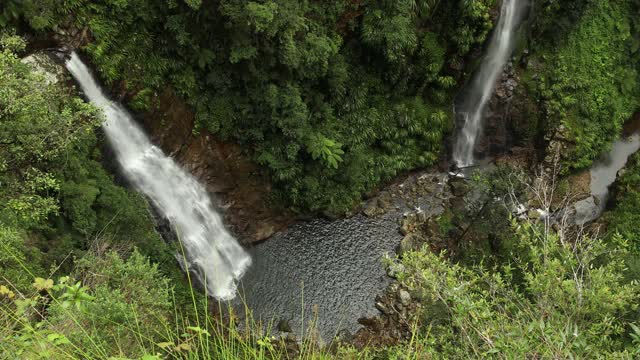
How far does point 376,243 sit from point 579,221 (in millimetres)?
7458

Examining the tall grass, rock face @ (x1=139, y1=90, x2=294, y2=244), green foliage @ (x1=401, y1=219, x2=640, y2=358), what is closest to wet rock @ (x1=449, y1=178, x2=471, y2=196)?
rock face @ (x1=139, y1=90, x2=294, y2=244)

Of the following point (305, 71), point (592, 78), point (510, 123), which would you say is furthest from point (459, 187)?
point (305, 71)

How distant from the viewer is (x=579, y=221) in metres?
15.8

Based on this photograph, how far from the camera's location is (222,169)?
45.0 feet

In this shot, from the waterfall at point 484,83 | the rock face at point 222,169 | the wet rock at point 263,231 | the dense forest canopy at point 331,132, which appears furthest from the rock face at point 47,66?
the waterfall at point 484,83

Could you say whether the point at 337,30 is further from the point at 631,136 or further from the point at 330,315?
the point at 631,136

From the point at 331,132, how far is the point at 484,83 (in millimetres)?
6837

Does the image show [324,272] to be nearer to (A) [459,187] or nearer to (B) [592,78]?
→ (A) [459,187]

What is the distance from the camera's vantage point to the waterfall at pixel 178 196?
1153 centimetres

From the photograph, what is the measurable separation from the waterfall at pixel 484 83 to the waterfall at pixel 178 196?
9328 mm

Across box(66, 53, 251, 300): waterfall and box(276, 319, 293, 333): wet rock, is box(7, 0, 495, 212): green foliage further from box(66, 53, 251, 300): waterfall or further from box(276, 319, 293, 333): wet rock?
box(276, 319, 293, 333): wet rock

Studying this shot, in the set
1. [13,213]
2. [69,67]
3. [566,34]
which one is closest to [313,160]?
[69,67]

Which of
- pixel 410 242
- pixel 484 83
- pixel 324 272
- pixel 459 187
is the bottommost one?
pixel 324 272

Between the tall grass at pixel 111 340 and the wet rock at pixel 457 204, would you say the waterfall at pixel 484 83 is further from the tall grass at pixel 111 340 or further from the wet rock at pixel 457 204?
the tall grass at pixel 111 340
